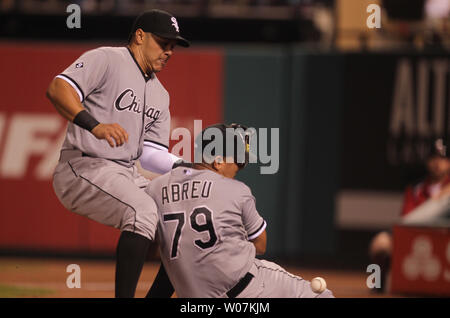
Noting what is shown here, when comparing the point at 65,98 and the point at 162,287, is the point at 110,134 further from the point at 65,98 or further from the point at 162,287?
the point at 162,287

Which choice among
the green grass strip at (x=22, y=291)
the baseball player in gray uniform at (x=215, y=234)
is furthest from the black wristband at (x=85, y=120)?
the green grass strip at (x=22, y=291)

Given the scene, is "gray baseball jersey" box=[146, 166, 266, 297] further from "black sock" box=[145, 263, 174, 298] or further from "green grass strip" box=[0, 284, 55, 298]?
"green grass strip" box=[0, 284, 55, 298]

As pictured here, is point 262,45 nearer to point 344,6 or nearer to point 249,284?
point 344,6

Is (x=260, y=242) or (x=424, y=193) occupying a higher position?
(x=260, y=242)

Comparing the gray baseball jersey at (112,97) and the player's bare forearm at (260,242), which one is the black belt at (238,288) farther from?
the gray baseball jersey at (112,97)

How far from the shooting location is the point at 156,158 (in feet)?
16.7

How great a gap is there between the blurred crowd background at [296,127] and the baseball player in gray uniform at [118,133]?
6496 millimetres

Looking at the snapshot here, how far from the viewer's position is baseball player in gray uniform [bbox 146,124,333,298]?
435 cm

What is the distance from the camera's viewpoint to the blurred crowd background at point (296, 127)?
37.6 ft

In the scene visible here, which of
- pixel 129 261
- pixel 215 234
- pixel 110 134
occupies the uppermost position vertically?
pixel 110 134

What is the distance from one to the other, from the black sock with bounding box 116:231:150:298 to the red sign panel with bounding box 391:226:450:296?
5.05 metres

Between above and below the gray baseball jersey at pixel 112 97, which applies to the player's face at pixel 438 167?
below

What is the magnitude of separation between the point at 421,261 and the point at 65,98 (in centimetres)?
553

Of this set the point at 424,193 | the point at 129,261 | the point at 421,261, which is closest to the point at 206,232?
the point at 129,261
